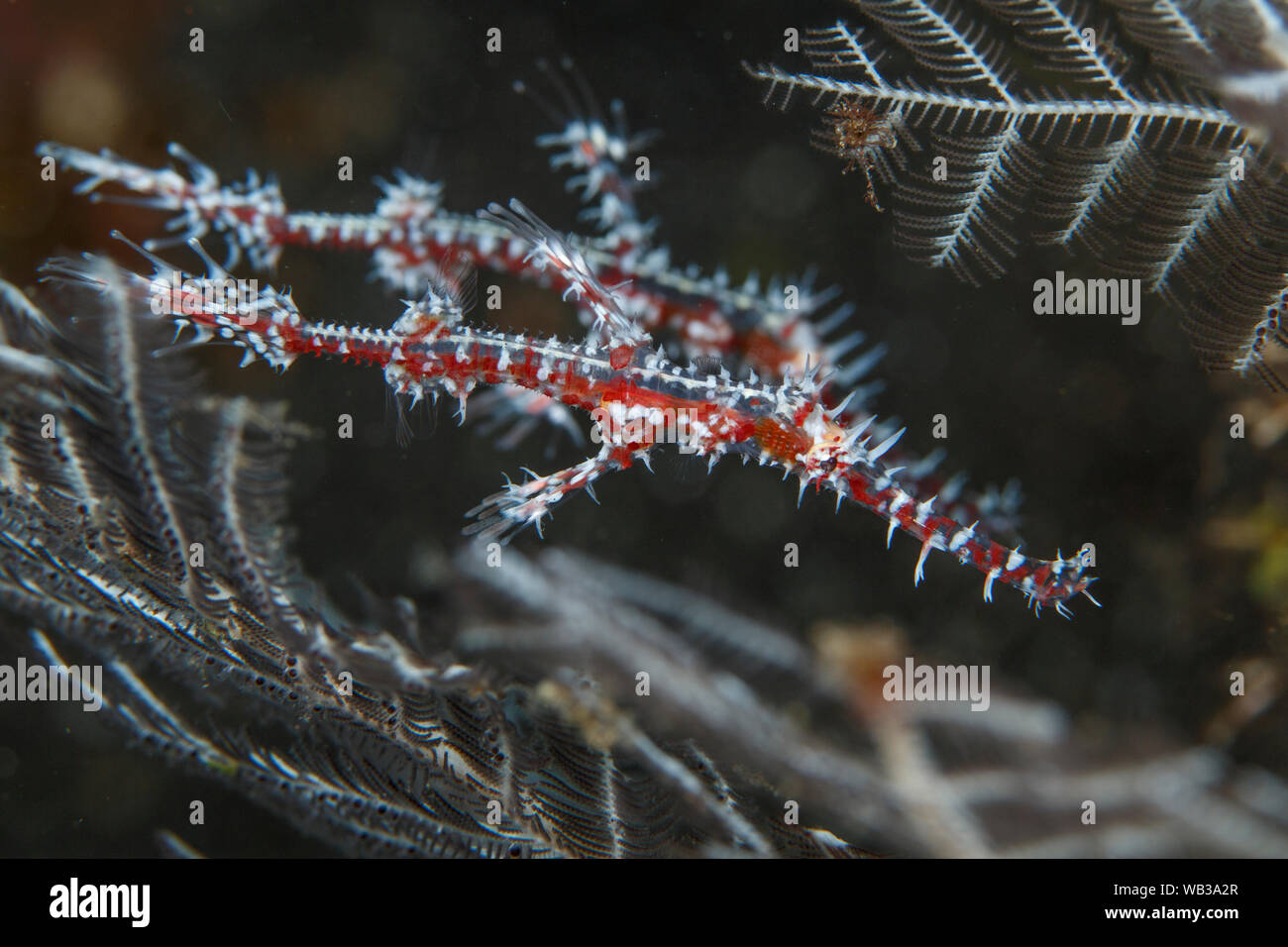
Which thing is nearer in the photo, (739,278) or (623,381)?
(623,381)

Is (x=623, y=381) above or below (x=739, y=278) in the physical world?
below

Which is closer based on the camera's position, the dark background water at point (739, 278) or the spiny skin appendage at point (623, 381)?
the spiny skin appendage at point (623, 381)

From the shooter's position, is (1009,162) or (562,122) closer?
(1009,162)

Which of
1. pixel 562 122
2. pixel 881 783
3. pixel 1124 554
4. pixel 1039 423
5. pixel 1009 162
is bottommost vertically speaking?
pixel 881 783

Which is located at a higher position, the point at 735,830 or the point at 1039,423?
the point at 1039,423

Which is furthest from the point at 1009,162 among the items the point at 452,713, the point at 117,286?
the point at 117,286

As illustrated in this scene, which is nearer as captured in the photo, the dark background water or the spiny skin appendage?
the spiny skin appendage

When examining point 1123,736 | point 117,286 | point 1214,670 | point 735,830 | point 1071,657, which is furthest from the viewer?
point 1071,657
